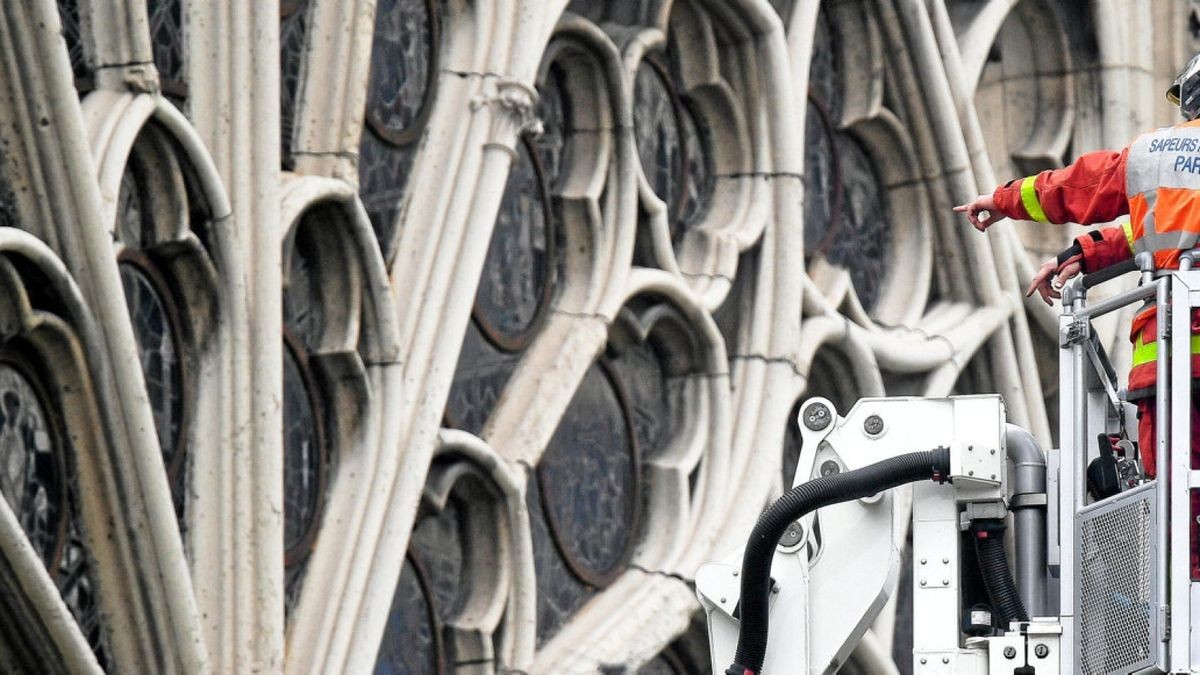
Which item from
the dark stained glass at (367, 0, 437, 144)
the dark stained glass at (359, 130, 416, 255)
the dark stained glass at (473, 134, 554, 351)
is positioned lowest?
the dark stained glass at (473, 134, 554, 351)

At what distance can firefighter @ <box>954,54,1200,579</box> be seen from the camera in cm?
843

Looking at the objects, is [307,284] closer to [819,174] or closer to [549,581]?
[549,581]

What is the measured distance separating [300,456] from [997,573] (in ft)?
13.8

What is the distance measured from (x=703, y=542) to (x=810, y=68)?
2695mm

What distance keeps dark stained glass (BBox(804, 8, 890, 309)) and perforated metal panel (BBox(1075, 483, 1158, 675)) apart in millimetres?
7468

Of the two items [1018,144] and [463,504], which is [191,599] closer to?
[463,504]

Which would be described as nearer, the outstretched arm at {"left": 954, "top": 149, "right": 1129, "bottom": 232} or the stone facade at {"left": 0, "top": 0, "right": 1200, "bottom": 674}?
the outstretched arm at {"left": 954, "top": 149, "right": 1129, "bottom": 232}

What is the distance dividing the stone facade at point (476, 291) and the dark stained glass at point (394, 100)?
0.05 ft

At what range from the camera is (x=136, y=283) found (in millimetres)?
11406

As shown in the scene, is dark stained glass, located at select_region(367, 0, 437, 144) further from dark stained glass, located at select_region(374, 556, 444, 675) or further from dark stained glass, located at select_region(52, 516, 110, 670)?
dark stained glass, located at select_region(52, 516, 110, 670)

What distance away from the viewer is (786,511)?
8.88 meters

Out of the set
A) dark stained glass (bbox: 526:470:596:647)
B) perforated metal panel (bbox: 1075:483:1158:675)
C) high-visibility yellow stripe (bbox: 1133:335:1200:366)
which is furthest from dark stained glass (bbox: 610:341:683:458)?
perforated metal panel (bbox: 1075:483:1158:675)

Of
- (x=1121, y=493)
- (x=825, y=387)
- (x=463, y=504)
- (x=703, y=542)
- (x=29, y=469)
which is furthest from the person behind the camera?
(x=825, y=387)

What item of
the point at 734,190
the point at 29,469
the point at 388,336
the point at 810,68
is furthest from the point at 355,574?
the point at 810,68
